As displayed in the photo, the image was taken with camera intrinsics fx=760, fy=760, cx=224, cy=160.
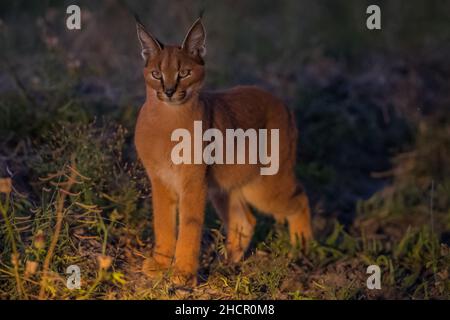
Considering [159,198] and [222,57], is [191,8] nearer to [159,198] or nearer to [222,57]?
[222,57]

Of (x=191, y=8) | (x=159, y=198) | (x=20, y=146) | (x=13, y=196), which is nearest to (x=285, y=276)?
(x=159, y=198)

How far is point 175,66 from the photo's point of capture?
4809mm

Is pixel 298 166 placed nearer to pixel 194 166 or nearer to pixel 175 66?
pixel 194 166

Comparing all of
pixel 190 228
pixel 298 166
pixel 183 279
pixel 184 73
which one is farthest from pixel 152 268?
pixel 298 166

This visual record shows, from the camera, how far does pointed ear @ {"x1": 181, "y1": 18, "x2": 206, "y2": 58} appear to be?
491 cm

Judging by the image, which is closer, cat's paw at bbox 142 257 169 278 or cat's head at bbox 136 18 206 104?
cat's head at bbox 136 18 206 104

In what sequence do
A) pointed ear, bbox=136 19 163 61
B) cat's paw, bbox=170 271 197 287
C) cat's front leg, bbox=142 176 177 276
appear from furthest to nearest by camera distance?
cat's front leg, bbox=142 176 177 276
cat's paw, bbox=170 271 197 287
pointed ear, bbox=136 19 163 61

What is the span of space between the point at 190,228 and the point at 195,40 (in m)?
1.25

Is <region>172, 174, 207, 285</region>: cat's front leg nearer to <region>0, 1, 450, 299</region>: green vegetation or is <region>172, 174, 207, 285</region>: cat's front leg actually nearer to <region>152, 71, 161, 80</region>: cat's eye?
<region>0, 1, 450, 299</region>: green vegetation

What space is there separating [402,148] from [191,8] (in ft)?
12.6

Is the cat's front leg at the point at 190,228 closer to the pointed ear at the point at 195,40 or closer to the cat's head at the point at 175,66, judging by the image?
the cat's head at the point at 175,66

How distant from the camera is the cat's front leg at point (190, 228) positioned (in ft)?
16.7

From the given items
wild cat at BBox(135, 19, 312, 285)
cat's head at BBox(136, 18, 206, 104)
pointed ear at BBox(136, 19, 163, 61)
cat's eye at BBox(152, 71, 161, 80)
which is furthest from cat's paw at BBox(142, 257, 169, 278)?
pointed ear at BBox(136, 19, 163, 61)

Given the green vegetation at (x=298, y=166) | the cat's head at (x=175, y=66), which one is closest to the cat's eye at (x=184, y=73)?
the cat's head at (x=175, y=66)
